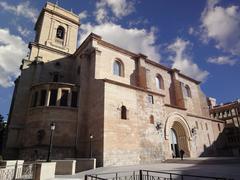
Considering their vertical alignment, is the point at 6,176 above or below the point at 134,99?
below

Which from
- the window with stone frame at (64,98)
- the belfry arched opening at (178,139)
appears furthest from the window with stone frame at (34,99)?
the belfry arched opening at (178,139)

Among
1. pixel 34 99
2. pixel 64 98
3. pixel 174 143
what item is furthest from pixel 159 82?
pixel 34 99

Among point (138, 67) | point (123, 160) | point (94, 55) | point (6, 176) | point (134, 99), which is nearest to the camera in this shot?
point (6, 176)

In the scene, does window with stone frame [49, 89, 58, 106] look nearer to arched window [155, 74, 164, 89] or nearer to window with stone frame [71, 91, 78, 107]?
window with stone frame [71, 91, 78, 107]

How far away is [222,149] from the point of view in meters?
27.1

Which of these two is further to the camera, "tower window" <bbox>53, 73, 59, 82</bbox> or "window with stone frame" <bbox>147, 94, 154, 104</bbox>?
"tower window" <bbox>53, 73, 59, 82</bbox>

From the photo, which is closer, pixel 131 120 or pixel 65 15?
pixel 131 120

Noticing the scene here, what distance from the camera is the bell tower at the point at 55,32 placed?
23263 millimetres

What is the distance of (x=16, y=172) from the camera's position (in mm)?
10227

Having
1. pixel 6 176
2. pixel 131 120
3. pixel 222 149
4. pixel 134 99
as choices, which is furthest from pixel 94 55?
pixel 222 149

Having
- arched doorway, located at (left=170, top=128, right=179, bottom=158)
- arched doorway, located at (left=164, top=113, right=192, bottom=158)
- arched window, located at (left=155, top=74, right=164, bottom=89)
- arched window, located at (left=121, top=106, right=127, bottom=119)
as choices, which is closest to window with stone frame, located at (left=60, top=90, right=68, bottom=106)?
arched window, located at (left=121, top=106, right=127, bottom=119)

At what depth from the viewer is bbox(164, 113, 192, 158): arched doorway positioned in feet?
68.6

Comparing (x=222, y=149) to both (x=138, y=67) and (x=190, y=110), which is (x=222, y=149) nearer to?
(x=190, y=110)

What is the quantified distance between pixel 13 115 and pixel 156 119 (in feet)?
49.0
